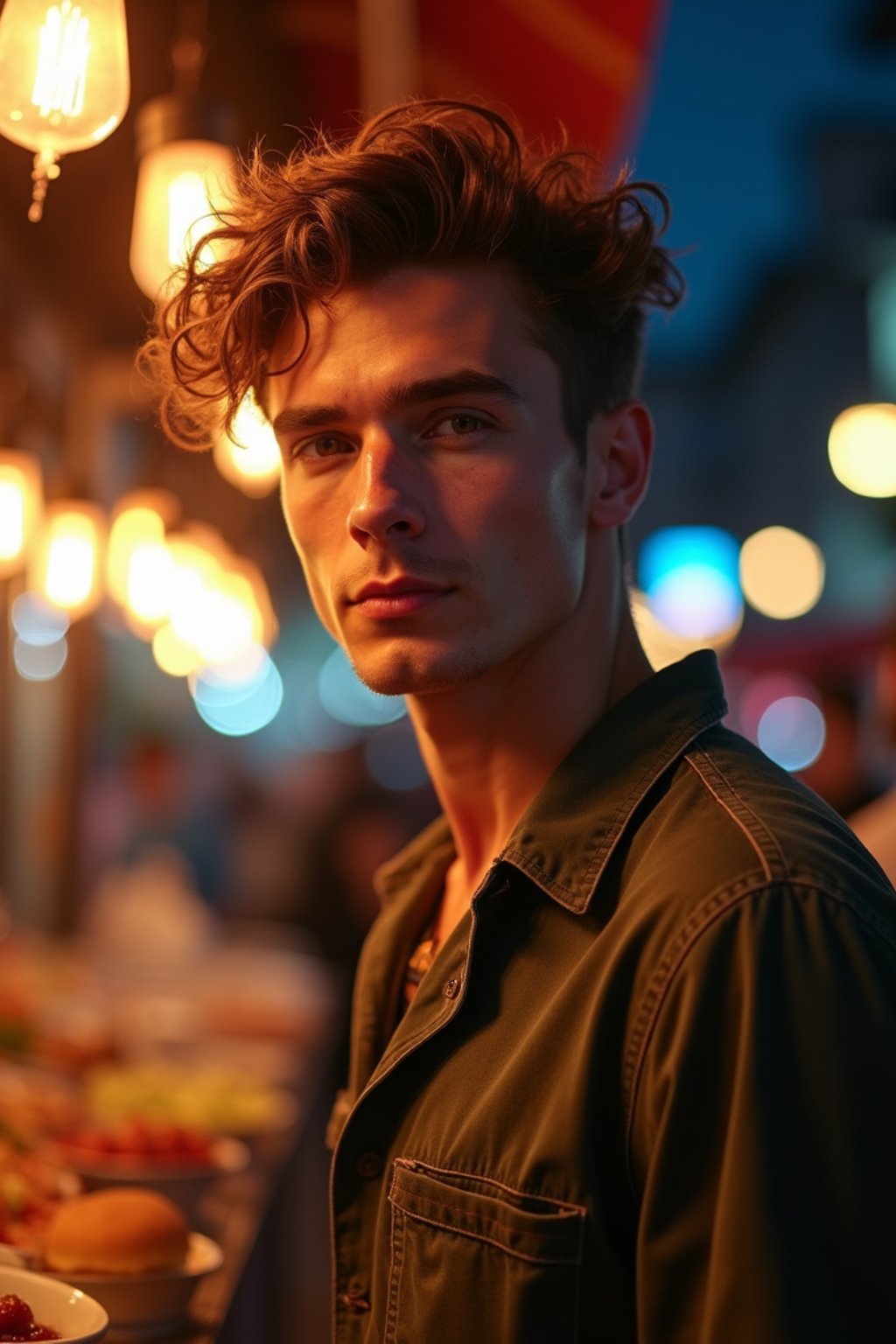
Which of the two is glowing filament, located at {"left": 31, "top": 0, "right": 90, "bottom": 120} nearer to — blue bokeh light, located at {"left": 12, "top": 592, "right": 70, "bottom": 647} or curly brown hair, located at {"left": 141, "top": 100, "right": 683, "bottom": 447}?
curly brown hair, located at {"left": 141, "top": 100, "right": 683, "bottom": 447}

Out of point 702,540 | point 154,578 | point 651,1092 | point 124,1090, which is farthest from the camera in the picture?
point 702,540

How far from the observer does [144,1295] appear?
2312mm

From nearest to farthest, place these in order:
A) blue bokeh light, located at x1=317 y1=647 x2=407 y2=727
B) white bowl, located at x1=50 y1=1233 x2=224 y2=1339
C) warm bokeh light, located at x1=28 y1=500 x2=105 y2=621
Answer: white bowl, located at x1=50 y1=1233 x2=224 y2=1339, warm bokeh light, located at x1=28 y1=500 x2=105 y2=621, blue bokeh light, located at x1=317 y1=647 x2=407 y2=727

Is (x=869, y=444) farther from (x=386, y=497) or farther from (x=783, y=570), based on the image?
(x=783, y=570)

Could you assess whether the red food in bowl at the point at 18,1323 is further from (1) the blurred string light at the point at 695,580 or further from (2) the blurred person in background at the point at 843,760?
(1) the blurred string light at the point at 695,580

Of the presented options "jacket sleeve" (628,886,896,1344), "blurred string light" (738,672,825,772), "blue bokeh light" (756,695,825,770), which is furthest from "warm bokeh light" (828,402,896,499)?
"blue bokeh light" (756,695,825,770)

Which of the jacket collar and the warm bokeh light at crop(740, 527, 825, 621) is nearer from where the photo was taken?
the jacket collar

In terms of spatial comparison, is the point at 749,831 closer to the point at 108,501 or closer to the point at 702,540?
the point at 108,501

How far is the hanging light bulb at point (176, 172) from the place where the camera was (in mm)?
2584

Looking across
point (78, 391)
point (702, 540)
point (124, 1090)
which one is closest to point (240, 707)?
point (702, 540)

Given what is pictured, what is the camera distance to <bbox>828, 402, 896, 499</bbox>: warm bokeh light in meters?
9.73

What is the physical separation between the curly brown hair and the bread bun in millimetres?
1348

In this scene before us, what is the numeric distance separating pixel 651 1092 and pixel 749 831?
11.5 inches

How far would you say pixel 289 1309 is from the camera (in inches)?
239
